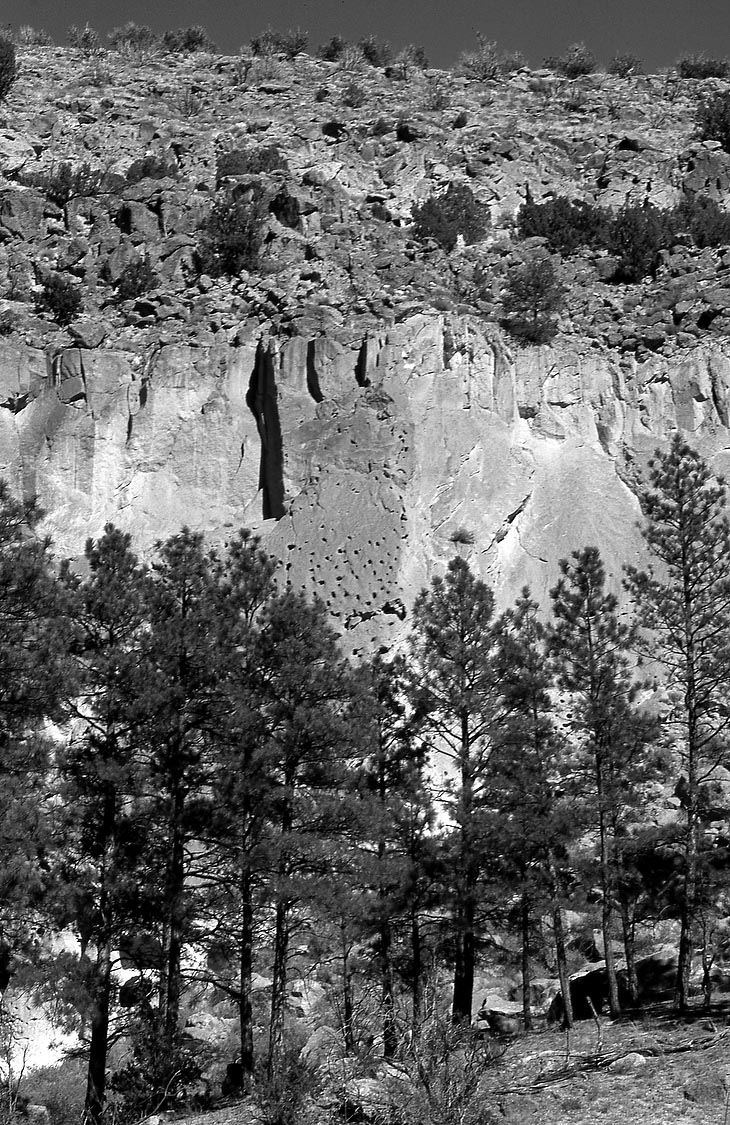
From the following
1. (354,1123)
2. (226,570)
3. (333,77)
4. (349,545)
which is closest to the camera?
(354,1123)

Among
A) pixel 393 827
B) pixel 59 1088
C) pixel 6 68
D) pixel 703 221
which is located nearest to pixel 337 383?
pixel 393 827

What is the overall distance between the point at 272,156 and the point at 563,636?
94.0ft

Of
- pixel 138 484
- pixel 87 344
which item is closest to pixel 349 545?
pixel 138 484

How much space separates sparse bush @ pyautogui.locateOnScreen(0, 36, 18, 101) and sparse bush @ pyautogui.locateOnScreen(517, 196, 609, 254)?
80.4ft

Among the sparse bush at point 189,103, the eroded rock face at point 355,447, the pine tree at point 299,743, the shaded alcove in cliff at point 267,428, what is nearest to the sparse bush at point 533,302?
the eroded rock face at point 355,447

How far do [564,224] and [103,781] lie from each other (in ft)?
102

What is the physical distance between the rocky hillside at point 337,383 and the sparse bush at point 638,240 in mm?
671

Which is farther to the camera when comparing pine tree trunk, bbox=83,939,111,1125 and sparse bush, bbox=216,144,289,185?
sparse bush, bbox=216,144,289,185

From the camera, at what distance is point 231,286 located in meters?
35.6

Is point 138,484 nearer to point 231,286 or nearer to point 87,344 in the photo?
point 87,344

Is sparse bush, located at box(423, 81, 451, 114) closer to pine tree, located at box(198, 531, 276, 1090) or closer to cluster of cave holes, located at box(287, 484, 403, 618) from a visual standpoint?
cluster of cave holes, located at box(287, 484, 403, 618)

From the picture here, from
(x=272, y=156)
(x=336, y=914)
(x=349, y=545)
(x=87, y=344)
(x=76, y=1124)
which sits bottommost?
(x=76, y=1124)

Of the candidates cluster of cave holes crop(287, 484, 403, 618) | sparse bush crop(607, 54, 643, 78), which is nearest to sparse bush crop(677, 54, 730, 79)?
sparse bush crop(607, 54, 643, 78)

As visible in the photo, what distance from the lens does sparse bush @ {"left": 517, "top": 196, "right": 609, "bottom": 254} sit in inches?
1599
